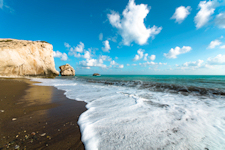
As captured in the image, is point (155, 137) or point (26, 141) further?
point (155, 137)

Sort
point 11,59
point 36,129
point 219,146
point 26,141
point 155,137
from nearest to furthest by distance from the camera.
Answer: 1. point 26,141
2. point 219,146
3. point 155,137
4. point 36,129
5. point 11,59

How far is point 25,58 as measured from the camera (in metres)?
27.6

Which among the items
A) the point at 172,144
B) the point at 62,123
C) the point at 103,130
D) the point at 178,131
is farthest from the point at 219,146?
the point at 62,123

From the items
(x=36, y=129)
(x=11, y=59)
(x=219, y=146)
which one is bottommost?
(x=219, y=146)

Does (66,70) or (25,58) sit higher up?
Result: (25,58)

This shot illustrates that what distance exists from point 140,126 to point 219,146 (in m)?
1.74

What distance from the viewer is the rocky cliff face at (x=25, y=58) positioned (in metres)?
23.8

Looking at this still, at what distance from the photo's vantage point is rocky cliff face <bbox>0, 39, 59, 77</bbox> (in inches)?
936

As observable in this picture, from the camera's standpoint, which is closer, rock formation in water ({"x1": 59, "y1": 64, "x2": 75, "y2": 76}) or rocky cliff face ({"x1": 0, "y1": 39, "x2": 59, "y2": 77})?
rocky cliff face ({"x1": 0, "y1": 39, "x2": 59, "y2": 77})

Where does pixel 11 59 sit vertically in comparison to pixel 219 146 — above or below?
above

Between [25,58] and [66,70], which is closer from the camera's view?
[25,58]

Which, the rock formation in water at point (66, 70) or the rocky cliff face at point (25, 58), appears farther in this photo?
the rock formation in water at point (66, 70)

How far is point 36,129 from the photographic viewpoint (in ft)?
7.52

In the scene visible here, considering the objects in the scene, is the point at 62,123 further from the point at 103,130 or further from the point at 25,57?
the point at 25,57
